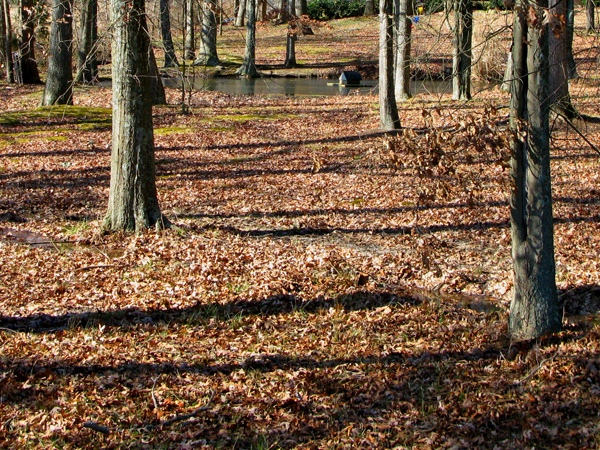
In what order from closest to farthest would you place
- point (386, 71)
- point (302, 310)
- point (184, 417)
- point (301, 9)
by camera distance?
point (184, 417), point (302, 310), point (386, 71), point (301, 9)

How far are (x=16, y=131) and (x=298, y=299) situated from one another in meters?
12.3

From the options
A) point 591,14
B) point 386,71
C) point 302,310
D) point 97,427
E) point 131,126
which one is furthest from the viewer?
point 386,71

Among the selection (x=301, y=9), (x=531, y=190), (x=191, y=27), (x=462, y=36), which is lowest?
(x=531, y=190)

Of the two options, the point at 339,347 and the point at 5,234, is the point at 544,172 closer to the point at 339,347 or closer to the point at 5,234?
the point at 339,347

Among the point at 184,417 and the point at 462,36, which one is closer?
the point at 184,417

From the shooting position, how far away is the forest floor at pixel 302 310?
495cm

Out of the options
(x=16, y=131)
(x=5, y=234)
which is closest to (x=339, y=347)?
(x=5, y=234)

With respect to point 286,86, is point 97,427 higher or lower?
lower

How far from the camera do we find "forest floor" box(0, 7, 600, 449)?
195 inches

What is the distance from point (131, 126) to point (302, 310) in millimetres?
3921

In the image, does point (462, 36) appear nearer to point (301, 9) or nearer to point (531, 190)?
point (531, 190)

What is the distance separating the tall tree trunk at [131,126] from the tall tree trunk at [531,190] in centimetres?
523

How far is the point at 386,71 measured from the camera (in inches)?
607

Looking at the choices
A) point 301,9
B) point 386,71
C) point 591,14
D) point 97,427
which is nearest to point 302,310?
point 97,427
